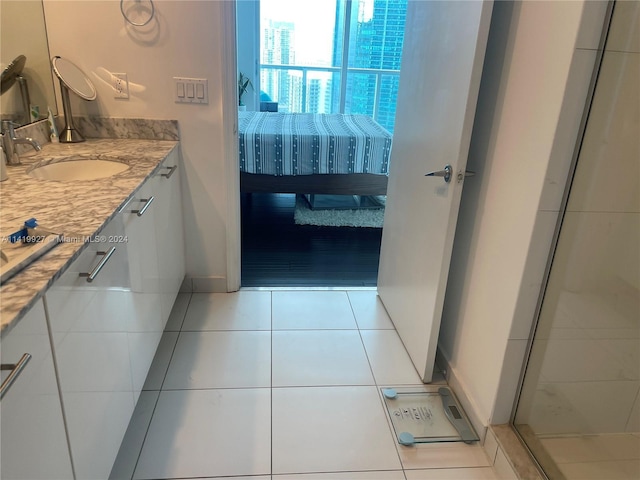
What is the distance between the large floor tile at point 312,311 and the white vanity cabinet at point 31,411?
139 centimetres

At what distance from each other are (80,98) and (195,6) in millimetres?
695

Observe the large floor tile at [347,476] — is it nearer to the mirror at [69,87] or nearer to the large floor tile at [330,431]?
the large floor tile at [330,431]

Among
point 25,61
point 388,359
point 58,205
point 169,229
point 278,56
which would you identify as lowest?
point 388,359

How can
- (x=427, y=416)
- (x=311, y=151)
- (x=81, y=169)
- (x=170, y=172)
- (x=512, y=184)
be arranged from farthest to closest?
(x=311, y=151) < (x=170, y=172) < (x=81, y=169) < (x=427, y=416) < (x=512, y=184)

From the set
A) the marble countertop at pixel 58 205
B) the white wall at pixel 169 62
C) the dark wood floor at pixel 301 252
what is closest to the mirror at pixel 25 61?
the white wall at pixel 169 62

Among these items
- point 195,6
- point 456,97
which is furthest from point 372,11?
point 456,97

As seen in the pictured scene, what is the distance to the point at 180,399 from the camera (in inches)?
Answer: 70.4

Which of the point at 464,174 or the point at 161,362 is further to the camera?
the point at 161,362

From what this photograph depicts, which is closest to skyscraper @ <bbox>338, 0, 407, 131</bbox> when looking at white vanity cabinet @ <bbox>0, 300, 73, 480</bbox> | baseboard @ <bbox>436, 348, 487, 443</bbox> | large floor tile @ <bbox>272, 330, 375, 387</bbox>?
large floor tile @ <bbox>272, 330, 375, 387</bbox>

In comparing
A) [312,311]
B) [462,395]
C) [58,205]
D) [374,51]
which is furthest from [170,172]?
[374,51]

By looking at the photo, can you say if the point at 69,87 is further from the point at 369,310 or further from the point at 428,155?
the point at 369,310

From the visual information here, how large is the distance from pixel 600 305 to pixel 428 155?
871 mm

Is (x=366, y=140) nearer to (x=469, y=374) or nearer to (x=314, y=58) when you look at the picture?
(x=469, y=374)

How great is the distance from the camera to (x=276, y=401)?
1805 mm
